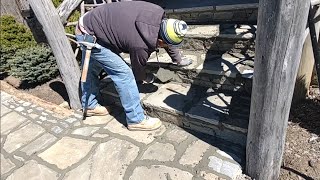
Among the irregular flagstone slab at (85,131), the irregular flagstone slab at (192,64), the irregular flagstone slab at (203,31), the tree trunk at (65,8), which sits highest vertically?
the tree trunk at (65,8)

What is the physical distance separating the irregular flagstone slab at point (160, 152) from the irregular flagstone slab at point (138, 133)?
0.12m

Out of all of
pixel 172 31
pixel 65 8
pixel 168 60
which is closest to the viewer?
pixel 172 31

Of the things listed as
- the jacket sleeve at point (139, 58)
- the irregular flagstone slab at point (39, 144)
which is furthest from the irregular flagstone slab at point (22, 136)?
the jacket sleeve at point (139, 58)

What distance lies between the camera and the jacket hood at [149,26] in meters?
2.24

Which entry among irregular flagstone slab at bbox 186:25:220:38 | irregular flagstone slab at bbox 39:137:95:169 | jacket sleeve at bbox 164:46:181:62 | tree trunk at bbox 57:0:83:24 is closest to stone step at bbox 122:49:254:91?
jacket sleeve at bbox 164:46:181:62

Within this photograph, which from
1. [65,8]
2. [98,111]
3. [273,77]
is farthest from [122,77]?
[273,77]

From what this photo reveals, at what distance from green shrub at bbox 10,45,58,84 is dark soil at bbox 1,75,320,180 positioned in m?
3.60

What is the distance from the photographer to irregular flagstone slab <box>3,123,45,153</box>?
310cm

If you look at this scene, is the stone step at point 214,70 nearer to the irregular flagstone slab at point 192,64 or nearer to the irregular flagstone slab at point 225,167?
the irregular flagstone slab at point 192,64

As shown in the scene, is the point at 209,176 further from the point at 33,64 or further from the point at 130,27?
the point at 33,64

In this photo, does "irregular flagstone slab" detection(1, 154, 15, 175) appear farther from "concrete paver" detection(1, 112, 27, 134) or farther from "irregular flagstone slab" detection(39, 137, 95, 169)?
"concrete paver" detection(1, 112, 27, 134)

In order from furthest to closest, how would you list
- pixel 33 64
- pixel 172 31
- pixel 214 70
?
pixel 33 64 → pixel 214 70 → pixel 172 31

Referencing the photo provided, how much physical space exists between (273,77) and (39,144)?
2517mm

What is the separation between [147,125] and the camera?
285 cm
